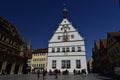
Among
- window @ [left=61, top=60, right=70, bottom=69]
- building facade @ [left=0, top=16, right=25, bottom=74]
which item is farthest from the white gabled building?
building facade @ [left=0, top=16, right=25, bottom=74]

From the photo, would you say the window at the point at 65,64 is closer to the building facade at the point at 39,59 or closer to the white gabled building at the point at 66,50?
the white gabled building at the point at 66,50

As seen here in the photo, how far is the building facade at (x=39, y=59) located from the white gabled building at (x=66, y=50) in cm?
3824

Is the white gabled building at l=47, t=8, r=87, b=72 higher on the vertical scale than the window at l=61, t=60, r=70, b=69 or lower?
higher

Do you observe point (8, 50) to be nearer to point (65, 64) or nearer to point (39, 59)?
point (65, 64)

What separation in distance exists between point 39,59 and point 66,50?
4329 cm

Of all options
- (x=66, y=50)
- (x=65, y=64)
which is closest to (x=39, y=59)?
(x=66, y=50)

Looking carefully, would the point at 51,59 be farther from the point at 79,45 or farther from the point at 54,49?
the point at 79,45

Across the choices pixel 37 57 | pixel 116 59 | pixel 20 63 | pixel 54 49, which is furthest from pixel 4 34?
pixel 37 57

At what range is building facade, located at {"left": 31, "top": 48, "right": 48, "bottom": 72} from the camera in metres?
80.2

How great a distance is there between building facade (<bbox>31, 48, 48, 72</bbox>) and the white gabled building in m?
38.2

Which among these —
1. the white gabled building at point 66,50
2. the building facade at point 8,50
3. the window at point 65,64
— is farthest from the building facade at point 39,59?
the window at point 65,64

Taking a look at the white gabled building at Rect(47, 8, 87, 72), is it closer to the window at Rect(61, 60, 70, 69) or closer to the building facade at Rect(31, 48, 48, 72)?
the window at Rect(61, 60, 70, 69)

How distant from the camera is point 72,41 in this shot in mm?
41844

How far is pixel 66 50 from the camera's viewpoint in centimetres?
4147
